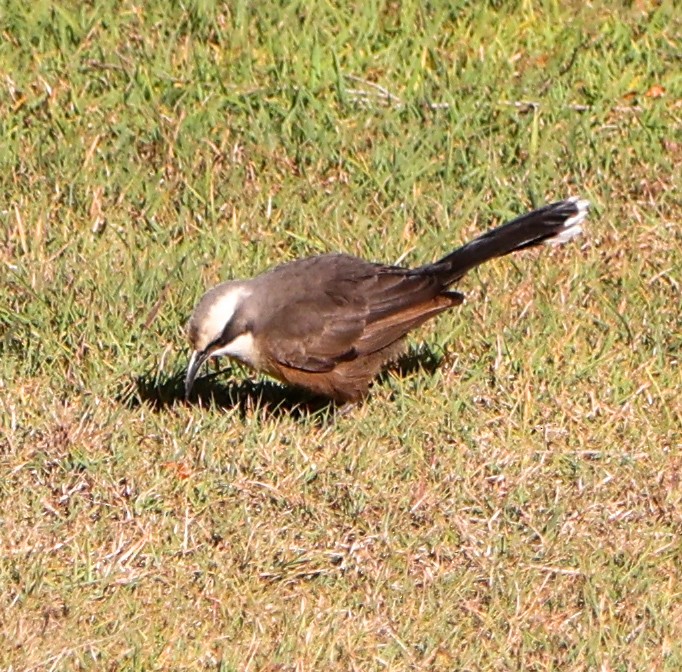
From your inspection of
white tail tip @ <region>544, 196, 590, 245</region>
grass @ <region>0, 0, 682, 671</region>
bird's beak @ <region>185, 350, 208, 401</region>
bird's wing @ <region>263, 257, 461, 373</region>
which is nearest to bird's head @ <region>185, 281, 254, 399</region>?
bird's beak @ <region>185, 350, 208, 401</region>

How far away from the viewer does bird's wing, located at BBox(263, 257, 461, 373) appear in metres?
7.12

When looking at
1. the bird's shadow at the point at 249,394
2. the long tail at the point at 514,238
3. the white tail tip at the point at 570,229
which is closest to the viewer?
the bird's shadow at the point at 249,394

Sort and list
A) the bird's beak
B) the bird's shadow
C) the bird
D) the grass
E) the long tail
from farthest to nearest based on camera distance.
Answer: the long tail → the bird → the bird's shadow → the bird's beak → the grass

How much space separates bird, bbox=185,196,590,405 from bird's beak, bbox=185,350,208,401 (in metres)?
0.08

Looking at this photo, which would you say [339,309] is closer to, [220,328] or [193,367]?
[220,328]

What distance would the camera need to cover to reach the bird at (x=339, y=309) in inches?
279

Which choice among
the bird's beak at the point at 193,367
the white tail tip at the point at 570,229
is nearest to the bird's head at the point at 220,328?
the bird's beak at the point at 193,367

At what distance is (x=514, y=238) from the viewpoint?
24.1ft

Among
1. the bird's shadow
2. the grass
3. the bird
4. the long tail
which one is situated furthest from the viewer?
the long tail

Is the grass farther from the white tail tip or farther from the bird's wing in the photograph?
the white tail tip

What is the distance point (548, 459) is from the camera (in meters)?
6.63

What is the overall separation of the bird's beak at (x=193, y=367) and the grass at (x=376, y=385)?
5.5 inches

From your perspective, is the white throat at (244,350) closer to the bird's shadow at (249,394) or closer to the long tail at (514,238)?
the bird's shadow at (249,394)

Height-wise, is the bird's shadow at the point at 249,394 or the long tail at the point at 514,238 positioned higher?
the long tail at the point at 514,238
